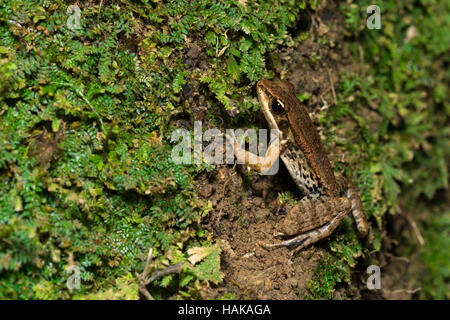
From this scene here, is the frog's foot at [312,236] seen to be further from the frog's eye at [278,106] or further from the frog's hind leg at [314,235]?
the frog's eye at [278,106]

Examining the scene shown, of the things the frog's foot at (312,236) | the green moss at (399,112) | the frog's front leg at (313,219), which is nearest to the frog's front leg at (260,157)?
the frog's front leg at (313,219)

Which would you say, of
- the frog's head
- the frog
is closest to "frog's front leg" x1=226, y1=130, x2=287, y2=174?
the frog

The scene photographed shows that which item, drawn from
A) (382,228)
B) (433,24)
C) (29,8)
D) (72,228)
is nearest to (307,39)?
(433,24)

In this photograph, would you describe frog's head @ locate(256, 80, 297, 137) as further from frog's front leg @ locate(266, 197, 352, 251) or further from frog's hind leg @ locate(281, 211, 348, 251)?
frog's hind leg @ locate(281, 211, 348, 251)

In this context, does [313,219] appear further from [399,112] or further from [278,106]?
[399,112]

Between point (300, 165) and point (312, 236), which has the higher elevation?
point (300, 165)

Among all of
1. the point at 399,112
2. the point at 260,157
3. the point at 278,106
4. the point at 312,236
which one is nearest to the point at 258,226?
the point at 312,236

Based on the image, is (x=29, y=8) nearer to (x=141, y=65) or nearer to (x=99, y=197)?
(x=141, y=65)
